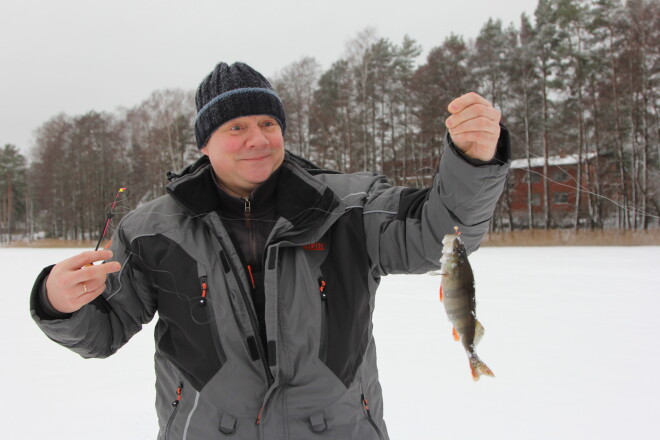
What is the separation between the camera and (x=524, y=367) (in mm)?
5020

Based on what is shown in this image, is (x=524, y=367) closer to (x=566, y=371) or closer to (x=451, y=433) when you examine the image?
(x=566, y=371)

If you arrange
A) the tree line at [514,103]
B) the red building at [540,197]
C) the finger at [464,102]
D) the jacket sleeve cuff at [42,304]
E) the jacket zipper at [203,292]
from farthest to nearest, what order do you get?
the red building at [540,197] < the tree line at [514,103] < the jacket zipper at [203,292] < the jacket sleeve cuff at [42,304] < the finger at [464,102]

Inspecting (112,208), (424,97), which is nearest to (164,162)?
(424,97)

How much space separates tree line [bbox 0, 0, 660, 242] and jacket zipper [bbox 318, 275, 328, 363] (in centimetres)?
2015

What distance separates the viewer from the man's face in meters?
1.94

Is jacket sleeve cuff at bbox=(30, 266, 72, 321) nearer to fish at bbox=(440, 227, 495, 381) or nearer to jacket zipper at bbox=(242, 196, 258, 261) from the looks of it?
jacket zipper at bbox=(242, 196, 258, 261)

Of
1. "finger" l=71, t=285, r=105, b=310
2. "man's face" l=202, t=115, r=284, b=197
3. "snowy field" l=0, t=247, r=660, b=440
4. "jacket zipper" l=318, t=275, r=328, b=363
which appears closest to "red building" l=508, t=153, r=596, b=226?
"snowy field" l=0, t=247, r=660, b=440

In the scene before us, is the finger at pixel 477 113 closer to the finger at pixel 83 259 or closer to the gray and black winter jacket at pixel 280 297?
the gray and black winter jacket at pixel 280 297

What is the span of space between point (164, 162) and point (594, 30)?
24.3m

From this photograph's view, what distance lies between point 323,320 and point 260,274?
32 centimetres

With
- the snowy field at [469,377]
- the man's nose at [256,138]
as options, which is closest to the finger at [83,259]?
the man's nose at [256,138]

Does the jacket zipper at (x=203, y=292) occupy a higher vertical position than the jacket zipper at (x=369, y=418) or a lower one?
higher

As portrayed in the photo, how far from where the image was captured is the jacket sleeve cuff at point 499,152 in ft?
4.96

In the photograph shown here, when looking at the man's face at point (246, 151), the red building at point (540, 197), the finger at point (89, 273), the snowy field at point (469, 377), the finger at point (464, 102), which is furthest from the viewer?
the red building at point (540, 197)
